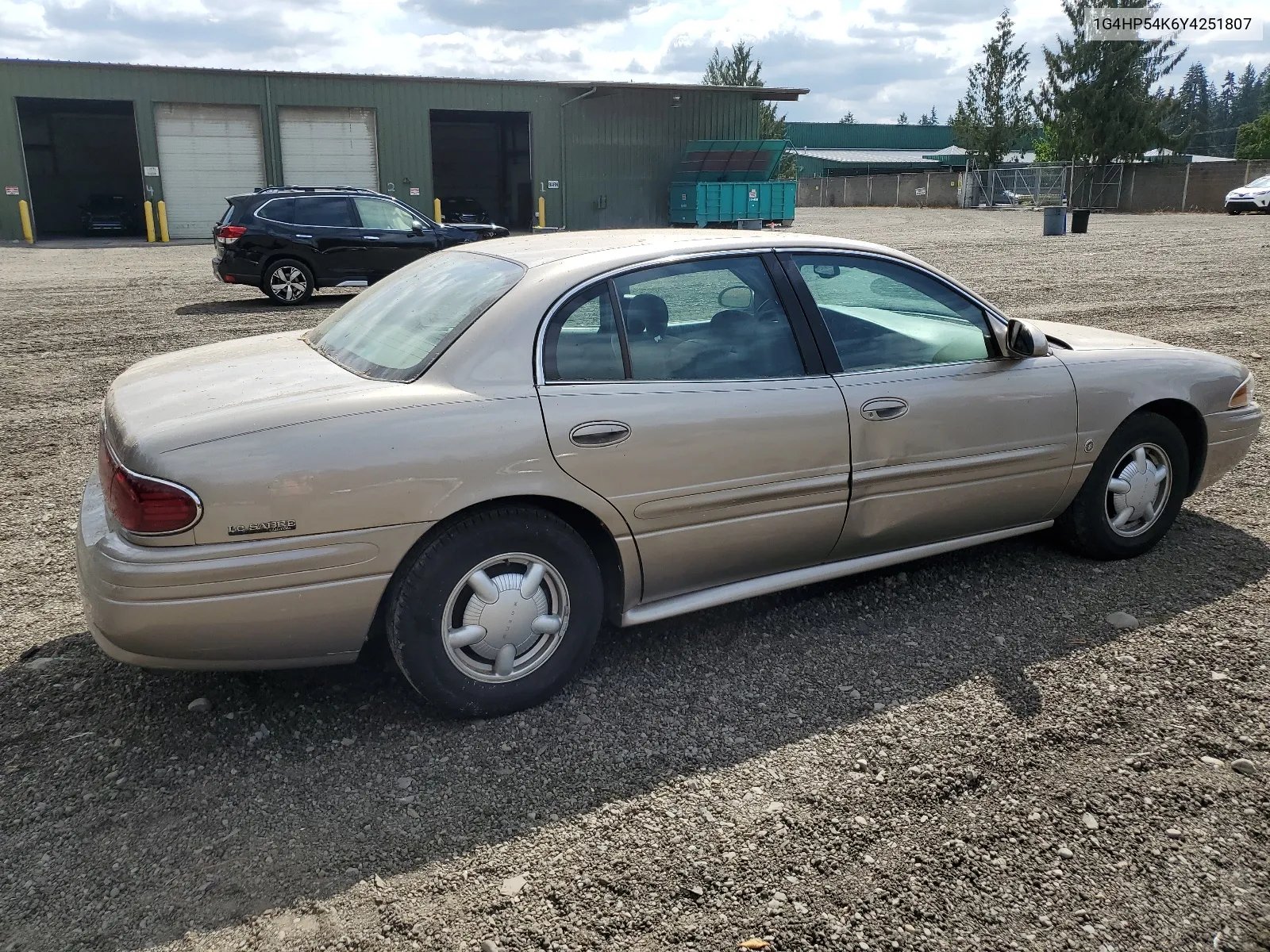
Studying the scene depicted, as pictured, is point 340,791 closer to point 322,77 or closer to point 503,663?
point 503,663

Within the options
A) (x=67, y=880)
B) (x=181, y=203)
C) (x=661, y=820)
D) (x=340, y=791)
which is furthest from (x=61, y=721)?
(x=181, y=203)

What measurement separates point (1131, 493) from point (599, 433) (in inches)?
104

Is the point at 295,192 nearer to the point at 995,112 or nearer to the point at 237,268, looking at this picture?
the point at 237,268

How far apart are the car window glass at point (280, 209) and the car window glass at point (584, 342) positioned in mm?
12449

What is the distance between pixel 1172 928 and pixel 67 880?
8.93ft

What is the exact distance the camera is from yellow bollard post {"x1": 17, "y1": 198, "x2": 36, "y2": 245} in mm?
30672

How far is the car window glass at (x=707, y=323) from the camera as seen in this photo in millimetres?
3590

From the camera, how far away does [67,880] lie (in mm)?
2646

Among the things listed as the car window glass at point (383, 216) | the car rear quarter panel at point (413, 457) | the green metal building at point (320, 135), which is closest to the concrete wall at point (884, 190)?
the green metal building at point (320, 135)

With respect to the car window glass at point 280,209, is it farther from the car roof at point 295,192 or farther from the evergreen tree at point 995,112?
the evergreen tree at point 995,112

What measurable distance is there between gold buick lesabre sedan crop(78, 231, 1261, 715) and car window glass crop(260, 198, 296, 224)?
11.3 meters

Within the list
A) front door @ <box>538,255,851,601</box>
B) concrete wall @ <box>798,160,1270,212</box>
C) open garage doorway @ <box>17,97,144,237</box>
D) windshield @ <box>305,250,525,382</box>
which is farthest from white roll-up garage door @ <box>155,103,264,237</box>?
concrete wall @ <box>798,160,1270,212</box>

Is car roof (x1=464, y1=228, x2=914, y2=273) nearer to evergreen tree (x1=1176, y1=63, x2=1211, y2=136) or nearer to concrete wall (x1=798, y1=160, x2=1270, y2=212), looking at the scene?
concrete wall (x1=798, y1=160, x2=1270, y2=212)

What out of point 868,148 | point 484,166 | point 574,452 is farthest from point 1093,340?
point 868,148
